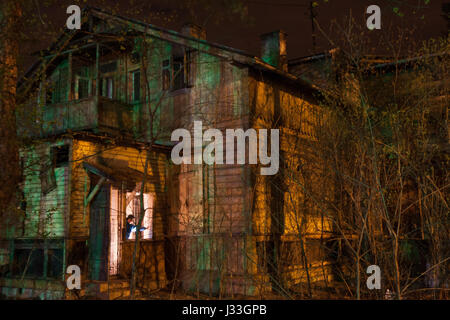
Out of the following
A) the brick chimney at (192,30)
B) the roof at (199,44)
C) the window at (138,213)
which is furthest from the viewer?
the brick chimney at (192,30)

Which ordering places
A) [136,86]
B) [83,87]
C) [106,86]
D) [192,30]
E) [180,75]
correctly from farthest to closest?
1. [83,87]
2. [106,86]
3. [136,86]
4. [192,30]
5. [180,75]

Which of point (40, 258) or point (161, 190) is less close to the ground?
point (161, 190)

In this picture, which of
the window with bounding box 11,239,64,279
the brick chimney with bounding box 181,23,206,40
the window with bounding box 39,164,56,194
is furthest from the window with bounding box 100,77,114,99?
the window with bounding box 11,239,64,279

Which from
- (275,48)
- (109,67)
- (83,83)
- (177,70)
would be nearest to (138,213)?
(177,70)

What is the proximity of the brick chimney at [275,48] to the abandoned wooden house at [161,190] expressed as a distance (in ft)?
6.98

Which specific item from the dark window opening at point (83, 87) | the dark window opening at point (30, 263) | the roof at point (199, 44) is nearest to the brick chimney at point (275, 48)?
the roof at point (199, 44)

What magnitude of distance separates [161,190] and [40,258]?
4.41 metres

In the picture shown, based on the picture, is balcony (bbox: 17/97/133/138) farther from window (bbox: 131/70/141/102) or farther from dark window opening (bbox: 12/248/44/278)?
dark window opening (bbox: 12/248/44/278)

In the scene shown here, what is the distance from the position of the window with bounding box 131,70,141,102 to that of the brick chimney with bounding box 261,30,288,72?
17.3ft

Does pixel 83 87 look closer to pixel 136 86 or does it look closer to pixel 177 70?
pixel 136 86

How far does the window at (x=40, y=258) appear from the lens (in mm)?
12954

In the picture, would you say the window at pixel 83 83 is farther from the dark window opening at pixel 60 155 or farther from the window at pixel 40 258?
the window at pixel 40 258

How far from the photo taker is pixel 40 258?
44.7ft
